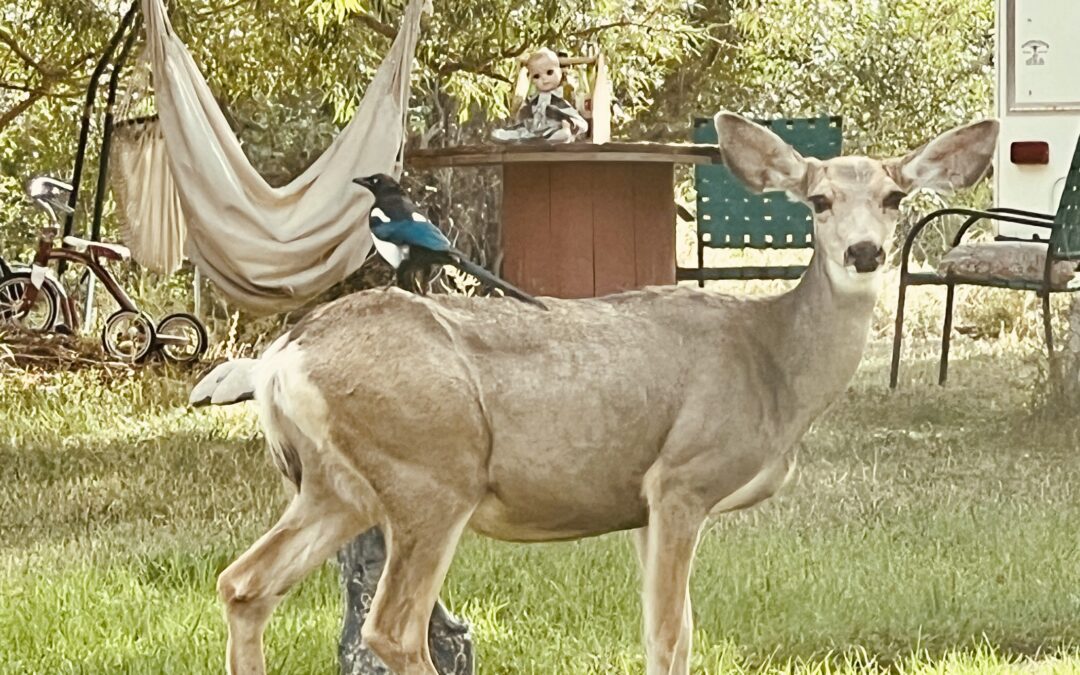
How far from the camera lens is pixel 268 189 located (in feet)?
10.4

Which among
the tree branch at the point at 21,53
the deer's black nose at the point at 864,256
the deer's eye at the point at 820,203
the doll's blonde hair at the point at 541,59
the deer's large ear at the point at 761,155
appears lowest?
the deer's black nose at the point at 864,256

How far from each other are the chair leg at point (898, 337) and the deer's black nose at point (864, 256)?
3.45ft

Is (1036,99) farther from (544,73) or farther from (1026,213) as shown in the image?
(544,73)

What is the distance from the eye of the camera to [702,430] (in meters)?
2.67

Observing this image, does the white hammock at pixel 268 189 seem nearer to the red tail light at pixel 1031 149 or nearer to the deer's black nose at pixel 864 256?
the deer's black nose at pixel 864 256

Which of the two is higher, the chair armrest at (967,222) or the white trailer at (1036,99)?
the white trailer at (1036,99)

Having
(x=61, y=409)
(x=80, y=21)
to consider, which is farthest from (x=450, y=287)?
(x=80, y=21)

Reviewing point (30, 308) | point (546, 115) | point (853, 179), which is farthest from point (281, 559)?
point (30, 308)

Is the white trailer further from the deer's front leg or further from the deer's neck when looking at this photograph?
the deer's front leg

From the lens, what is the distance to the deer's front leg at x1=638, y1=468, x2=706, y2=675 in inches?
104

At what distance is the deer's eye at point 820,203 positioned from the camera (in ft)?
8.70

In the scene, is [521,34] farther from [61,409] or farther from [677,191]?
[61,409]

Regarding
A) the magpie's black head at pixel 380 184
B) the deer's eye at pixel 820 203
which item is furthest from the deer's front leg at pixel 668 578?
the magpie's black head at pixel 380 184

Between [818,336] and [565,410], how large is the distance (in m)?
0.41
